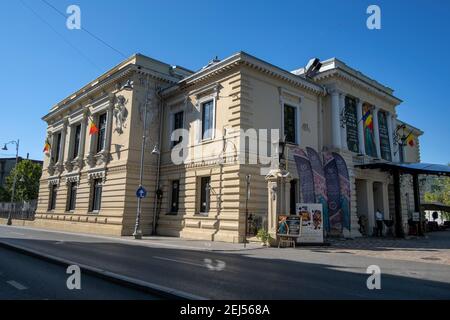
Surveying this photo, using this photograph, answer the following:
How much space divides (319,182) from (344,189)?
2.24 metres

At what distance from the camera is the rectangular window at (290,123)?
925 inches

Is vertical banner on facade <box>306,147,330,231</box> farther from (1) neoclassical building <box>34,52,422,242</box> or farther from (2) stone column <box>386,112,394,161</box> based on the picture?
(2) stone column <box>386,112,394,161</box>

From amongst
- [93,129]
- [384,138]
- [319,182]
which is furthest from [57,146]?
[384,138]

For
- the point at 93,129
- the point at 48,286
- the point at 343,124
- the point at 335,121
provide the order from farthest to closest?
the point at 93,129, the point at 343,124, the point at 335,121, the point at 48,286

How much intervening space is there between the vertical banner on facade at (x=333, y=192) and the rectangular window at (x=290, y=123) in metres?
3.05

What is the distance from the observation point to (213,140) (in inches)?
871

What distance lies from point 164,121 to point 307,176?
38.7 feet

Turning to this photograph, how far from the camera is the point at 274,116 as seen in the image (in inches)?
892

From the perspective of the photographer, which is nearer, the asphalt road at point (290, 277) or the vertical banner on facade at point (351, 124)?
the asphalt road at point (290, 277)

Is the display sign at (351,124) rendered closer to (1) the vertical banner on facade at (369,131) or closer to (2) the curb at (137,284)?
(1) the vertical banner on facade at (369,131)

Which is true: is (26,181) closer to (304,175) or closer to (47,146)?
(47,146)

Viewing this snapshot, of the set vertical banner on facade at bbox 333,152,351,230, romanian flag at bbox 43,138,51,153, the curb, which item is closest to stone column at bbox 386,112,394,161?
vertical banner on facade at bbox 333,152,351,230

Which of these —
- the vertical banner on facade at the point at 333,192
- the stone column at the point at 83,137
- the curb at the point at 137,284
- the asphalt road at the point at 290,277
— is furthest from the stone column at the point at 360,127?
the stone column at the point at 83,137
